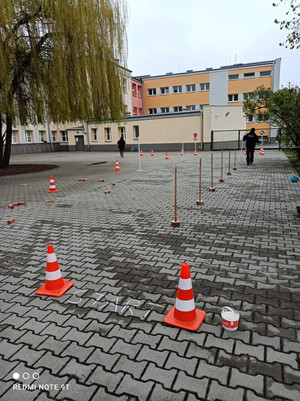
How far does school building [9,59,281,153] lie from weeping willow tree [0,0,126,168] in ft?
36.2

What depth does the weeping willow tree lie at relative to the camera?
43.0 feet

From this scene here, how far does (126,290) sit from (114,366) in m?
1.30

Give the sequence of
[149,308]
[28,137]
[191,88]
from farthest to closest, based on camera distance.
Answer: [191,88], [28,137], [149,308]

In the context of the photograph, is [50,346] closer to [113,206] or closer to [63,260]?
[63,260]

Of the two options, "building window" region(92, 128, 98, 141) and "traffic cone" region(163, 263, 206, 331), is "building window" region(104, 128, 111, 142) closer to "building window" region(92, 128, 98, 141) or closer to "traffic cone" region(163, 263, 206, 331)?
"building window" region(92, 128, 98, 141)

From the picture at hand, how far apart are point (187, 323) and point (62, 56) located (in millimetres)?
14555

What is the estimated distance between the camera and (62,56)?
14.1 metres

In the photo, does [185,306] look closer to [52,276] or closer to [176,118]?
[52,276]

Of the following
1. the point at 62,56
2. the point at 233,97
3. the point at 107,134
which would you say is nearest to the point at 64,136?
the point at 107,134

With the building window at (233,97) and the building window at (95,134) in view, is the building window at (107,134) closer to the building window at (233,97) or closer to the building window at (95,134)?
the building window at (95,134)

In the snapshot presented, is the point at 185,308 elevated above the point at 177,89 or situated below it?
below

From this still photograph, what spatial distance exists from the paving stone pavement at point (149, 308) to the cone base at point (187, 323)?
56 mm

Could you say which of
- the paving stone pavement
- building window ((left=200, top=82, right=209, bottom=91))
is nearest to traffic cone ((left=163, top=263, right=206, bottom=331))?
the paving stone pavement

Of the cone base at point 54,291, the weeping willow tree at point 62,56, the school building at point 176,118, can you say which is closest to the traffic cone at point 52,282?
the cone base at point 54,291
